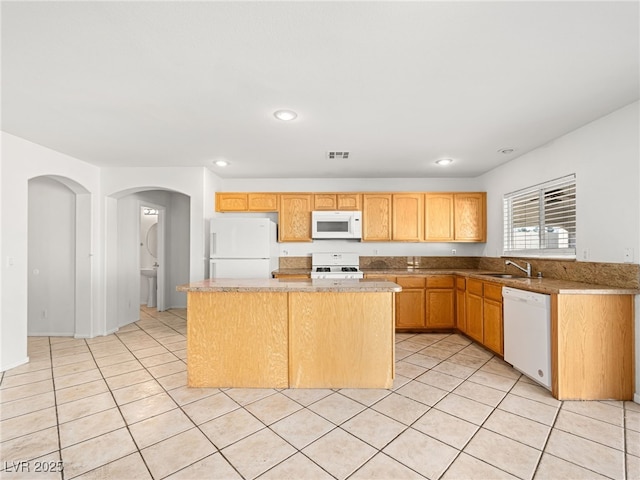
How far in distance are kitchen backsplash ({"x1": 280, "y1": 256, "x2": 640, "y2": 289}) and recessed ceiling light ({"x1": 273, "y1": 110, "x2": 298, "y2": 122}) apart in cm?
274

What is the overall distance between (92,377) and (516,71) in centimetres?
426

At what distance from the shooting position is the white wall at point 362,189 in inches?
194

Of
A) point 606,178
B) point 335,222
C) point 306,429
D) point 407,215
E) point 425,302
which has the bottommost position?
point 306,429

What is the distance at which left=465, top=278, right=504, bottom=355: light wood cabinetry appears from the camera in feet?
10.7

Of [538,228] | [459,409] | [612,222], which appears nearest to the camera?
[459,409]

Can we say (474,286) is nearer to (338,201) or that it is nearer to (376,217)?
(376,217)

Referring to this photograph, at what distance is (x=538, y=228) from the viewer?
3.59 meters

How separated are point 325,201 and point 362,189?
70cm

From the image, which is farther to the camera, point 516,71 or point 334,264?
point 334,264

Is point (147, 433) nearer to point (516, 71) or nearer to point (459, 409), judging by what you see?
point (459, 409)

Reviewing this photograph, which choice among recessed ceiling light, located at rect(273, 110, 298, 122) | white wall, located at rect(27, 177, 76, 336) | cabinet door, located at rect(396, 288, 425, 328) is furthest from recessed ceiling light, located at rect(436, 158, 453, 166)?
white wall, located at rect(27, 177, 76, 336)

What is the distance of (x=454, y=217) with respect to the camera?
4668mm

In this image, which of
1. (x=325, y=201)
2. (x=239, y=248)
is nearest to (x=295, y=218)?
(x=325, y=201)

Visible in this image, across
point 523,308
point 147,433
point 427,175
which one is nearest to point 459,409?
point 523,308
